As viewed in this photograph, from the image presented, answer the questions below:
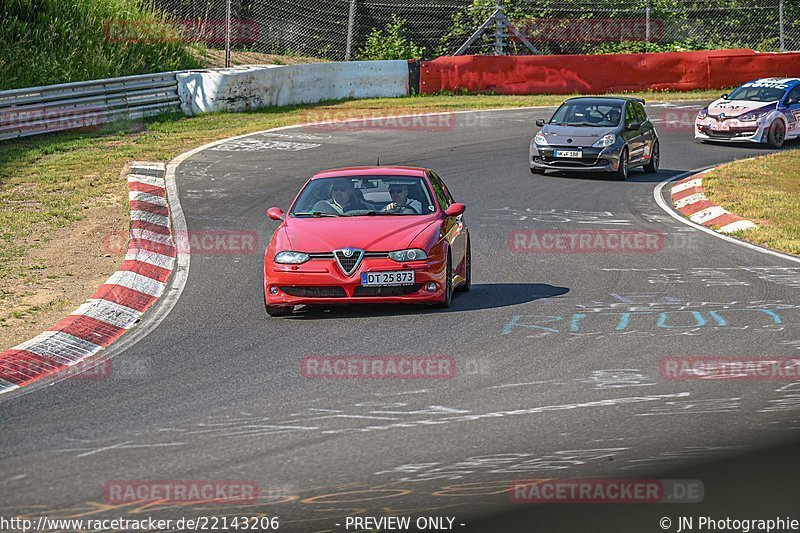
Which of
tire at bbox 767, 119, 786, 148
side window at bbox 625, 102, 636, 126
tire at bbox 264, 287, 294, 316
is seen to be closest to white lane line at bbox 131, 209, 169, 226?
tire at bbox 264, 287, 294, 316

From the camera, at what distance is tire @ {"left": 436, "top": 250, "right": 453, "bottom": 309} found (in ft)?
36.0

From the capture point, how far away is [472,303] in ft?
37.4

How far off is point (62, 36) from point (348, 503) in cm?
2509

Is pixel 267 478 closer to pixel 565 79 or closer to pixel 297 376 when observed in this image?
pixel 297 376

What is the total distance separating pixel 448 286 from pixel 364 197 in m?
1.41

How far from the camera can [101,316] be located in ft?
35.1

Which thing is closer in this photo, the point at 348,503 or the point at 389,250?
the point at 348,503

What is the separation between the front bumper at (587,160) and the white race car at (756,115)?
6175 millimetres

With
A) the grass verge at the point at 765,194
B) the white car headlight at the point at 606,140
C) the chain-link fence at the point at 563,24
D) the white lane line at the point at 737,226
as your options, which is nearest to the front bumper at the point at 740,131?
the grass verge at the point at 765,194

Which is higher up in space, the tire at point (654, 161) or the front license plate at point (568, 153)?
the front license plate at point (568, 153)

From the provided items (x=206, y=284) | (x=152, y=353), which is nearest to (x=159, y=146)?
(x=206, y=284)

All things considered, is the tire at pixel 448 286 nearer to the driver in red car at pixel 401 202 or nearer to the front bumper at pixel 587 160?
the driver in red car at pixel 401 202

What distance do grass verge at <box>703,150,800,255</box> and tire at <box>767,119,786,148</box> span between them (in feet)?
6.39

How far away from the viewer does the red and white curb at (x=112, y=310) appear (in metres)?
9.08
